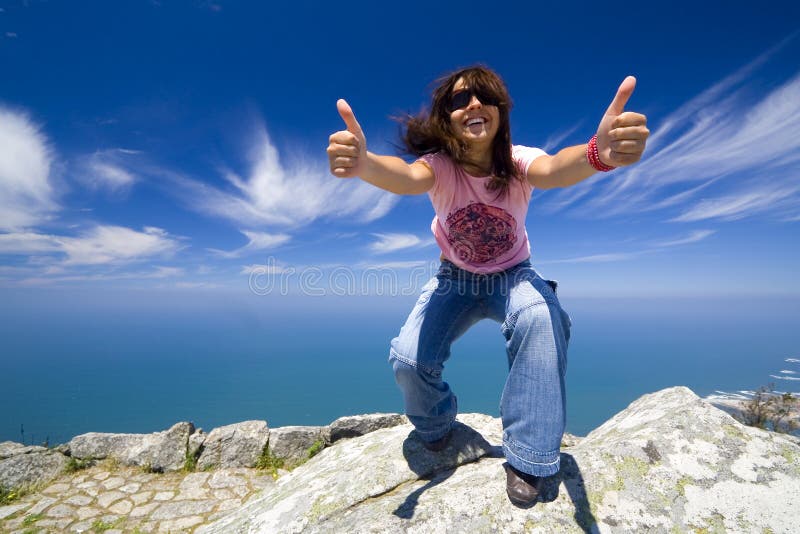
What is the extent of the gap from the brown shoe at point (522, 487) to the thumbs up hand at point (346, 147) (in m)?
2.21

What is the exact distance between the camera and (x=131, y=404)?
17088 cm

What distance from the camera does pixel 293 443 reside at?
5.82 metres

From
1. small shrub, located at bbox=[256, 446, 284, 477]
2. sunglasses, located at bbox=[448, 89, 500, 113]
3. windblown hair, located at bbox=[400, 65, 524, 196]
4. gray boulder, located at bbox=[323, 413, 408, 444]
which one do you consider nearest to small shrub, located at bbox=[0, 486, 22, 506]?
small shrub, located at bbox=[256, 446, 284, 477]

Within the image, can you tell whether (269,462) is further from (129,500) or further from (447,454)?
(447,454)

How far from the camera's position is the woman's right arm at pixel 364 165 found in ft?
6.71

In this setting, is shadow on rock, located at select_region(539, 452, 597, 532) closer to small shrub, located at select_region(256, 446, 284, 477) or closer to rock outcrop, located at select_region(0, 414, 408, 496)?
rock outcrop, located at select_region(0, 414, 408, 496)

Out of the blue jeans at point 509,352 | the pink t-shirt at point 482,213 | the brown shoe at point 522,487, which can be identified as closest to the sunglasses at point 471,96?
the pink t-shirt at point 482,213

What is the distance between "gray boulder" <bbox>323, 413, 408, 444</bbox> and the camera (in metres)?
5.58

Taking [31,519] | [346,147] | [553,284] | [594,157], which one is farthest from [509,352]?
[31,519]

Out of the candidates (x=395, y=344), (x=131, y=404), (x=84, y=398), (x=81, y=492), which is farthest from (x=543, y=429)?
(x=84, y=398)

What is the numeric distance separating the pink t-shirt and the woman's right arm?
29 centimetres

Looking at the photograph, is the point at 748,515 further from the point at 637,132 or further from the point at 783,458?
the point at 637,132

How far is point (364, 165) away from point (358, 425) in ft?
15.4

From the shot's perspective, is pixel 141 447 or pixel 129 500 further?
pixel 141 447
